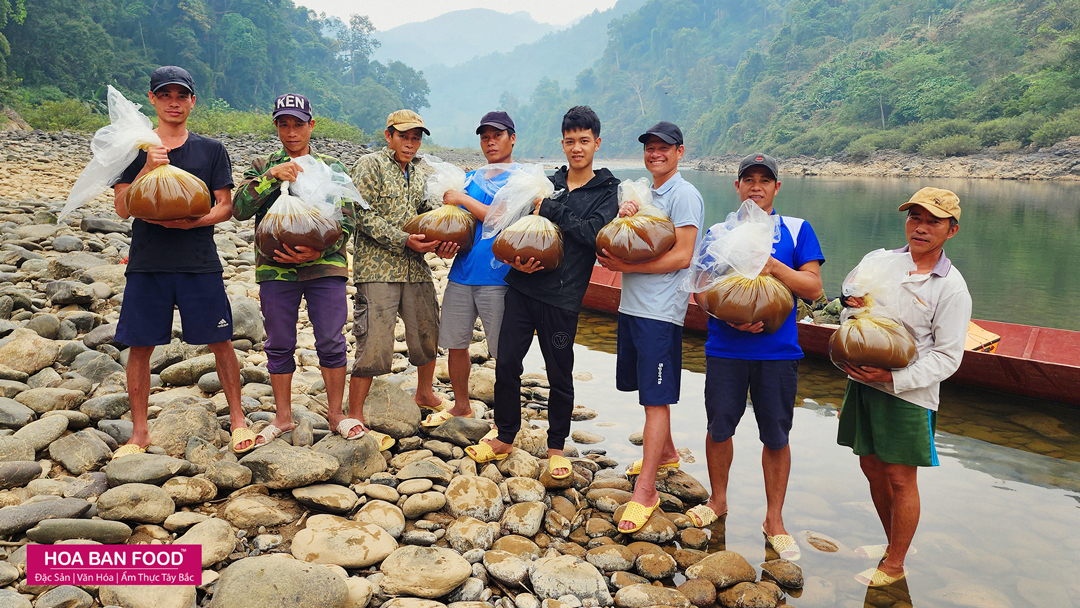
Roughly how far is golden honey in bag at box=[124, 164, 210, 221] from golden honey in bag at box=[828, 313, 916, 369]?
10.6 feet

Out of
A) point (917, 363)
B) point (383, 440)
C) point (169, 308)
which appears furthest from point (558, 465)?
point (169, 308)

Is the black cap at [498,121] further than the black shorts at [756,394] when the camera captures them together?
Yes

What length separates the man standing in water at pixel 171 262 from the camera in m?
3.35

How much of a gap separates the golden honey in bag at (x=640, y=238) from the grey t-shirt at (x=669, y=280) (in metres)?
0.11

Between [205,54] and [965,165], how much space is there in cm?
5579

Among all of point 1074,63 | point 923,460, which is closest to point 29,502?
point 923,460

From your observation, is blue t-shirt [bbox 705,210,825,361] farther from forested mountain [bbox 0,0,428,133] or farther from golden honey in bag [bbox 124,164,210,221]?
forested mountain [bbox 0,0,428,133]

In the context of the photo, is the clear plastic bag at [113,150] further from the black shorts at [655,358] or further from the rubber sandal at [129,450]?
the black shorts at [655,358]

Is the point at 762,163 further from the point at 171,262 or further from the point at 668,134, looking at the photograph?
the point at 171,262

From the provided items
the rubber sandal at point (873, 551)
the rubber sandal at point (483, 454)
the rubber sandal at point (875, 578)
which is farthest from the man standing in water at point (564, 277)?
the rubber sandal at point (873, 551)

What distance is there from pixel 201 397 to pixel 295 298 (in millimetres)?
1233

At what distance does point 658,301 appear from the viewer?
11.4ft

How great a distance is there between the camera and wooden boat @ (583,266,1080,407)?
608 centimetres

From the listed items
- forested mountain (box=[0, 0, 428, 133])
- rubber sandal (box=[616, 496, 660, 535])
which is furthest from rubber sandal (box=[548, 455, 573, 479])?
forested mountain (box=[0, 0, 428, 133])
